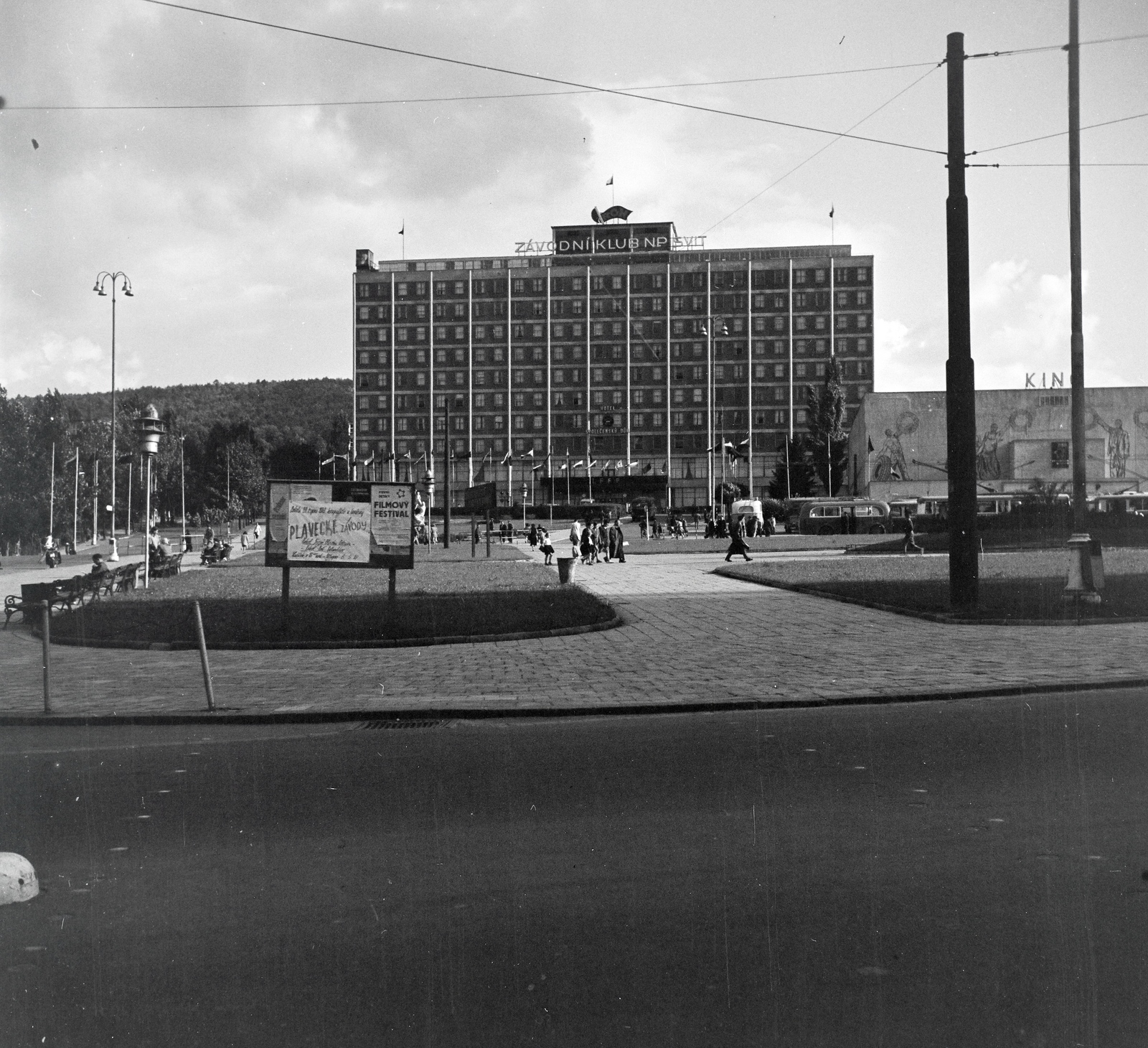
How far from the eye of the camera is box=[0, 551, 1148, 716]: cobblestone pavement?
10.7m

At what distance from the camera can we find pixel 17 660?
1486cm

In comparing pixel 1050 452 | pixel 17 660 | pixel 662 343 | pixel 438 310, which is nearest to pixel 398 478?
pixel 438 310

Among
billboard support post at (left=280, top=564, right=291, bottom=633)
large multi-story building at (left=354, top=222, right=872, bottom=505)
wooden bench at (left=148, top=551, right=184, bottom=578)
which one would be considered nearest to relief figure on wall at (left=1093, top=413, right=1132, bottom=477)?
large multi-story building at (left=354, top=222, right=872, bottom=505)

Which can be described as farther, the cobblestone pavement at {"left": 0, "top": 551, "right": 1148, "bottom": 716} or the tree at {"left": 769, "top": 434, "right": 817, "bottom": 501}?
the tree at {"left": 769, "top": 434, "right": 817, "bottom": 501}

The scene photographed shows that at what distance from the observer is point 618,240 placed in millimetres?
140000

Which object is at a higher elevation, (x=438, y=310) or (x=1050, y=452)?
(x=438, y=310)

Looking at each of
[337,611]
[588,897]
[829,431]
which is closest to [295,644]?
[337,611]

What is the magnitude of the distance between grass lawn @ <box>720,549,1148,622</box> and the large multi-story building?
101 metres

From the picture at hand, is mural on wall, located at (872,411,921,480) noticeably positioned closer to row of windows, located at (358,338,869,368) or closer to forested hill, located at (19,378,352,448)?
row of windows, located at (358,338,869,368)

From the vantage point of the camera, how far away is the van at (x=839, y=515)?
229ft

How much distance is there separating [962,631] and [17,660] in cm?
1281

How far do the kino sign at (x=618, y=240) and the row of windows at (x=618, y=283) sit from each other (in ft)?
10.9

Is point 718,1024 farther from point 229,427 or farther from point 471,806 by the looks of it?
point 229,427

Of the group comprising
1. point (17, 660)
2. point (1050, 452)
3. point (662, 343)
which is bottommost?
point (17, 660)
